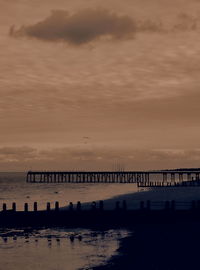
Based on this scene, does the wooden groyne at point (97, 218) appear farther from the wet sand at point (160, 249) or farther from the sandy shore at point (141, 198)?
the sandy shore at point (141, 198)

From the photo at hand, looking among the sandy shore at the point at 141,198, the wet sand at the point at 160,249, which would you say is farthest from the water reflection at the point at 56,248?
the sandy shore at the point at 141,198

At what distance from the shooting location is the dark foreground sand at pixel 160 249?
2875 cm

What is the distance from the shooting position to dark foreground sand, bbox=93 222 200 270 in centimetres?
2875

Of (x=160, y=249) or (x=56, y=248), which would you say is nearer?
(x=160, y=249)

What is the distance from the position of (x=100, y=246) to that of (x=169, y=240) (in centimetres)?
552

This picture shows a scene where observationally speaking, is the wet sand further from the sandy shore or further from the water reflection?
the sandy shore

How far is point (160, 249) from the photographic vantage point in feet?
109

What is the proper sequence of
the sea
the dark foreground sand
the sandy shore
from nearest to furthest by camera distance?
the dark foreground sand, the sea, the sandy shore

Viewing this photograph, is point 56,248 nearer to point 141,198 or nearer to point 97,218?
point 97,218

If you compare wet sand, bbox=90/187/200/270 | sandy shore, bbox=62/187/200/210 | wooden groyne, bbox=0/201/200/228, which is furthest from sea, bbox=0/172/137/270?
sandy shore, bbox=62/187/200/210

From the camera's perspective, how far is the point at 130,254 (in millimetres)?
32281

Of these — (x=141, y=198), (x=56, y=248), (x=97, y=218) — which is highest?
(x=141, y=198)

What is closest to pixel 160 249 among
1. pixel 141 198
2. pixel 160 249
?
pixel 160 249

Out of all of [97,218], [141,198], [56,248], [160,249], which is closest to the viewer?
[160,249]
